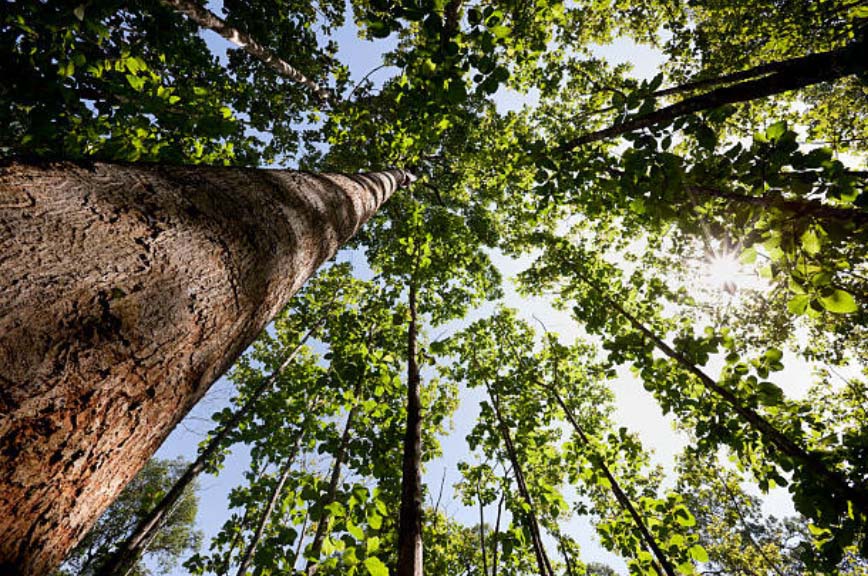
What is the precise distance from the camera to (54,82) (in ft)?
8.83

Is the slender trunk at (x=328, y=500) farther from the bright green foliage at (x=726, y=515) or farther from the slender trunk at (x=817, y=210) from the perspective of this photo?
the bright green foliage at (x=726, y=515)

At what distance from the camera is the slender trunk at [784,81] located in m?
1.44

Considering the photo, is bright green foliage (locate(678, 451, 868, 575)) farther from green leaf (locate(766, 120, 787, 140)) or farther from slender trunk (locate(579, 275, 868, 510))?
green leaf (locate(766, 120, 787, 140))

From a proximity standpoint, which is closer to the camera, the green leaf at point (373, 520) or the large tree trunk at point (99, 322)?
the large tree trunk at point (99, 322)

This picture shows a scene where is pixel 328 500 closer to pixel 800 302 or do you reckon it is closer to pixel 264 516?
pixel 800 302

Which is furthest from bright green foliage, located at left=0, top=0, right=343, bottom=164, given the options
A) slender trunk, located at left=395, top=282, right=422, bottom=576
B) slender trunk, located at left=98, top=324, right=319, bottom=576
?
slender trunk, located at left=98, top=324, right=319, bottom=576

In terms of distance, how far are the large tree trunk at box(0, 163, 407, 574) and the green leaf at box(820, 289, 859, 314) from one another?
8.93 ft

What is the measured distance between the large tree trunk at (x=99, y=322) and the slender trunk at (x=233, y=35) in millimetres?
6155

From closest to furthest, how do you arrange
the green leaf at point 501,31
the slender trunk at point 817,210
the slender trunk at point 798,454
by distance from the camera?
the slender trunk at point 817,210 → the slender trunk at point 798,454 → the green leaf at point 501,31

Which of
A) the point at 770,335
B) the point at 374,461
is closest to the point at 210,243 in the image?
the point at 374,461

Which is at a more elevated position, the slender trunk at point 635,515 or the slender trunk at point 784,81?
the slender trunk at point 784,81

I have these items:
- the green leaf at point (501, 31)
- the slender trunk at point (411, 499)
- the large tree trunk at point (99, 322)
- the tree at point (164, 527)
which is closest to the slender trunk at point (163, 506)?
the slender trunk at point (411, 499)

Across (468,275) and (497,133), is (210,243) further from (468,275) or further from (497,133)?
(497,133)

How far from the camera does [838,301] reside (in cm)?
174
